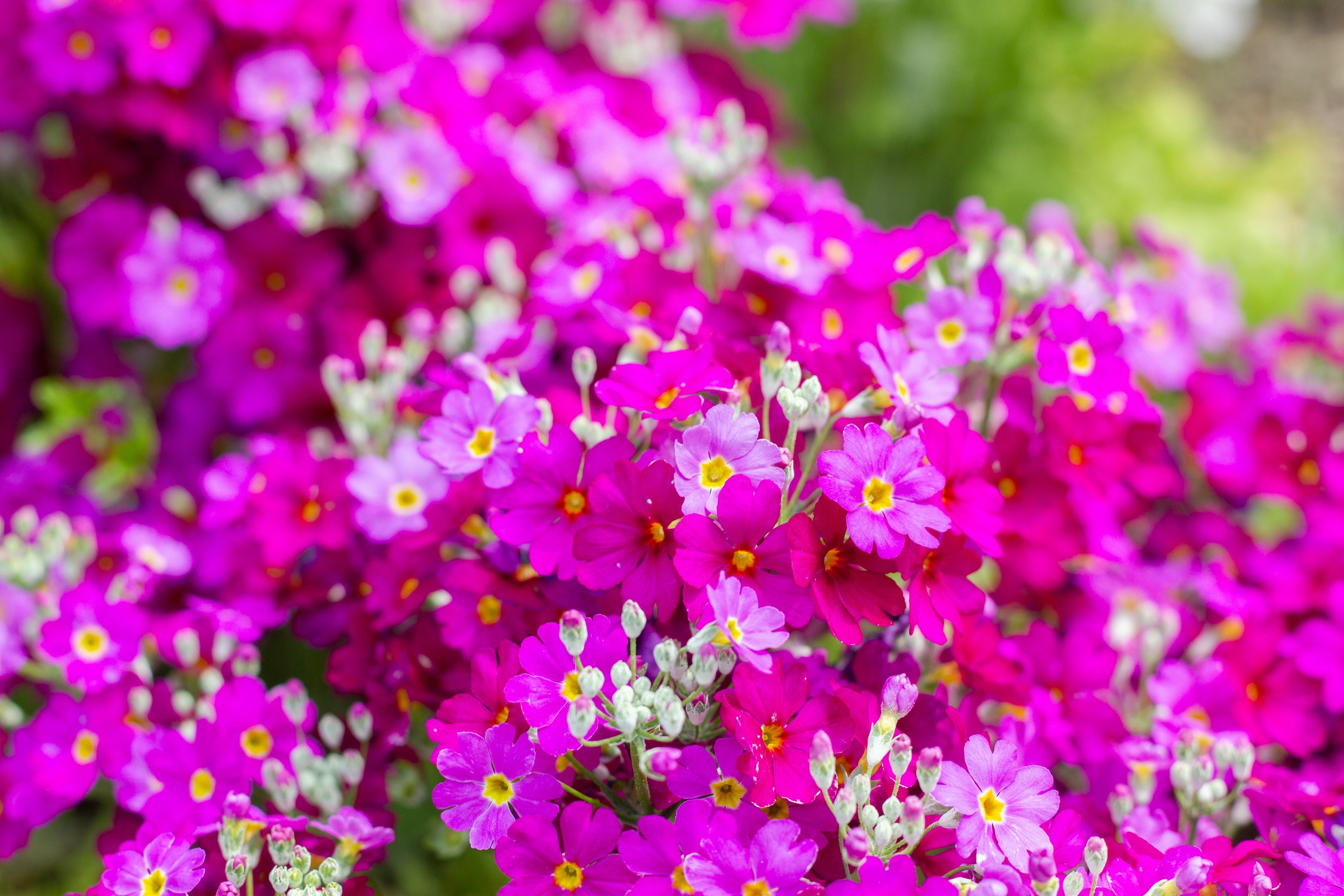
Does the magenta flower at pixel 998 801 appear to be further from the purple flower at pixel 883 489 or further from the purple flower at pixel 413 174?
the purple flower at pixel 413 174

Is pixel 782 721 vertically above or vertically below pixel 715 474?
below

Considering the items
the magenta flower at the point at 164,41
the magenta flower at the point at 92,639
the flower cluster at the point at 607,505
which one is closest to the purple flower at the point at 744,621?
the flower cluster at the point at 607,505

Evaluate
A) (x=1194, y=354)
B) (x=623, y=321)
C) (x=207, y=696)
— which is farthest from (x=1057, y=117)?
(x=207, y=696)

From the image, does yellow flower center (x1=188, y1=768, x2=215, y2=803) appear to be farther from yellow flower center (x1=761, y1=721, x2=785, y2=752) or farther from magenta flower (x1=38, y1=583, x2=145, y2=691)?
yellow flower center (x1=761, y1=721, x2=785, y2=752)

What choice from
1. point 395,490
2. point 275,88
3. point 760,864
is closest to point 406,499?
point 395,490

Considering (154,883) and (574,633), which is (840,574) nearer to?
(574,633)

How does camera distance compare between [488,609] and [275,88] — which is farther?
[275,88]

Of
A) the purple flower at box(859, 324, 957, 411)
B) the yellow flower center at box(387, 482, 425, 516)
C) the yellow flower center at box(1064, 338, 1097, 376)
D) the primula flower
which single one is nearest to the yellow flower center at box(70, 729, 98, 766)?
the yellow flower center at box(387, 482, 425, 516)
